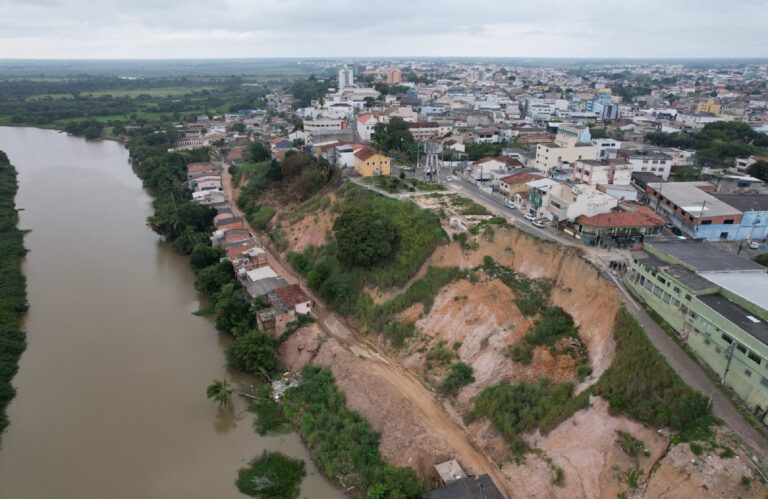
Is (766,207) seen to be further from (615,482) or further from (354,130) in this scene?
(354,130)

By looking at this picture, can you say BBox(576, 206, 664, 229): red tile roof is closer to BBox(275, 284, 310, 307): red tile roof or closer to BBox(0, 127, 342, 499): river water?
BBox(275, 284, 310, 307): red tile roof

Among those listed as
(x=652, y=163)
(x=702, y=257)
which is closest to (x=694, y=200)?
Result: (x=702, y=257)

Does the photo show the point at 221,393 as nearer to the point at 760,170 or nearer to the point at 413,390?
the point at 413,390

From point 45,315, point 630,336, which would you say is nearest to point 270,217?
point 45,315

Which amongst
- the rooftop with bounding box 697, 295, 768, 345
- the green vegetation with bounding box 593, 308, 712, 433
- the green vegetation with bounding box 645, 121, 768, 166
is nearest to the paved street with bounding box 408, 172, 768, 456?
the green vegetation with bounding box 593, 308, 712, 433

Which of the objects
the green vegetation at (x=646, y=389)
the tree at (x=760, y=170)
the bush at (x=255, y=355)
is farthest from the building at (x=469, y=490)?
the tree at (x=760, y=170)

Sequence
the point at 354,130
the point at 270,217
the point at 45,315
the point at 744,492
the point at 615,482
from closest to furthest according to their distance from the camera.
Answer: the point at 744,492, the point at 615,482, the point at 45,315, the point at 270,217, the point at 354,130

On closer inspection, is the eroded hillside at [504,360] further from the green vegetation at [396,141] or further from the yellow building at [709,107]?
the yellow building at [709,107]
